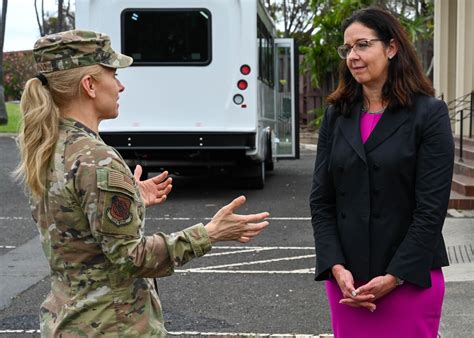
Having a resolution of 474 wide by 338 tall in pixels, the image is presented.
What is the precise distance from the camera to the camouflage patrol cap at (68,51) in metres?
2.67

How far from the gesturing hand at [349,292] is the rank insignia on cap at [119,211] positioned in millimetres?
1058

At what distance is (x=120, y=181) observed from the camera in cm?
257

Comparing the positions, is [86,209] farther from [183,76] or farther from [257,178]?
[257,178]

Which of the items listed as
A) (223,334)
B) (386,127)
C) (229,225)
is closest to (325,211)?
(386,127)

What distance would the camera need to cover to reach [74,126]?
2.71 metres

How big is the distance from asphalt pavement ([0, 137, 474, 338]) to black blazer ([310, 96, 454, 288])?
226 centimetres

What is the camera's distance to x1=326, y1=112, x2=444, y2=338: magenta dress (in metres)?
3.20

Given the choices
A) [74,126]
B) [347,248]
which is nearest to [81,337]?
[74,126]

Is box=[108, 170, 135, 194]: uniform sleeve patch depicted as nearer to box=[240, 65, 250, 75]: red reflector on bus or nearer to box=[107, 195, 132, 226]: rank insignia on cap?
box=[107, 195, 132, 226]: rank insignia on cap

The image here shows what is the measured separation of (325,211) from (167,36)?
936 cm

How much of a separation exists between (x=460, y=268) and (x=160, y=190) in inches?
181

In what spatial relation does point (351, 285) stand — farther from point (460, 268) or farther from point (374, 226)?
point (460, 268)

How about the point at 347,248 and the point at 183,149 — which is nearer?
the point at 347,248

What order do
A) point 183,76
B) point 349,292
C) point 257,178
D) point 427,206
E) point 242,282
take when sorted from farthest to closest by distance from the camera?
point 257,178
point 183,76
point 242,282
point 349,292
point 427,206
